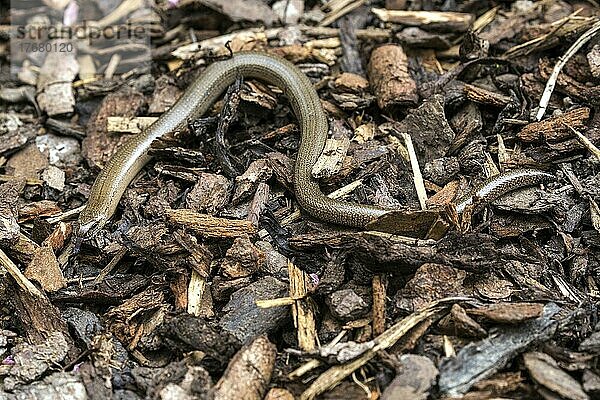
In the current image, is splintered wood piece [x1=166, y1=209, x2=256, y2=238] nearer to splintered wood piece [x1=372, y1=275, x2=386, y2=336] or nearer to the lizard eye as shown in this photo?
the lizard eye

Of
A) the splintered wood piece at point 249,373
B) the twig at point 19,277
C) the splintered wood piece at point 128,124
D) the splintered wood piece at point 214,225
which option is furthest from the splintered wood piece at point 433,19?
the twig at point 19,277

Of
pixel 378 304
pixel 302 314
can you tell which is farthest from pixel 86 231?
pixel 378 304

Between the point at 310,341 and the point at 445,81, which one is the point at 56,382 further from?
the point at 445,81

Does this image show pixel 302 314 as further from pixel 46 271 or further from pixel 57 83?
pixel 57 83

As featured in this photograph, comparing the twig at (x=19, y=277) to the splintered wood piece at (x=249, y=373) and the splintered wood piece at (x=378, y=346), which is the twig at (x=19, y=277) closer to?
the splintered wood piece at (x=249, y=373)

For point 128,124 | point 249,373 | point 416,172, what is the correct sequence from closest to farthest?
point 249,373
point 416,172
point 128,124

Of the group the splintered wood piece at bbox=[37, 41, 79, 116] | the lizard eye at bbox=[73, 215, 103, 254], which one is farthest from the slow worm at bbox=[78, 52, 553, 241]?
the splintered wood piece at bbox=[37, 41, 79, 116]
